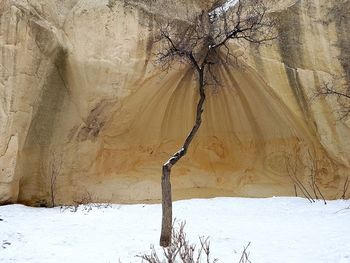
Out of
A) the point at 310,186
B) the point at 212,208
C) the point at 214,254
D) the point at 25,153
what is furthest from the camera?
the point at 310,186

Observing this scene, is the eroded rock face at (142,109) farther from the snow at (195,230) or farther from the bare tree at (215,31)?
the snow at (195,230)

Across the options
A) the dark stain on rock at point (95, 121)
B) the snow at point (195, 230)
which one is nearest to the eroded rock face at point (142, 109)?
the dark stain on rock at point (95, 121)

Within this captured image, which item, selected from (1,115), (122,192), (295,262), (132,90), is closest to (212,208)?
(122,192)

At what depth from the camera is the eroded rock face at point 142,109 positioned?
36.4 ft

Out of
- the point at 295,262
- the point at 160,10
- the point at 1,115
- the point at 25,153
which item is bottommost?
the point at 295,262

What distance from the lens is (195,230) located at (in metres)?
8.28

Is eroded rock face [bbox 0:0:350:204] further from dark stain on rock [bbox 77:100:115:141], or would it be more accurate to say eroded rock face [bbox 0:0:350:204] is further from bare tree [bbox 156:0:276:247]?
bare tree [bbox 156:0:276:247]

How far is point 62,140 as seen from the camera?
39.1 feet

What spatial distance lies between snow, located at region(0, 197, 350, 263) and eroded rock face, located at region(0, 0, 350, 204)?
4.55 feet

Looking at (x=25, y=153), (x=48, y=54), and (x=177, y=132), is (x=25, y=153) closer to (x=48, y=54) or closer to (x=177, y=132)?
(x=48, y=54)

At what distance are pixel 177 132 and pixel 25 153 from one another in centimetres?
420

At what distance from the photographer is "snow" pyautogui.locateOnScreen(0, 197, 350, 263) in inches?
253

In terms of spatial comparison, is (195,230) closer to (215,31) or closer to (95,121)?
(95,121)

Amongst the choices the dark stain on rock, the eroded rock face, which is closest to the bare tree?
the eroded rock face
